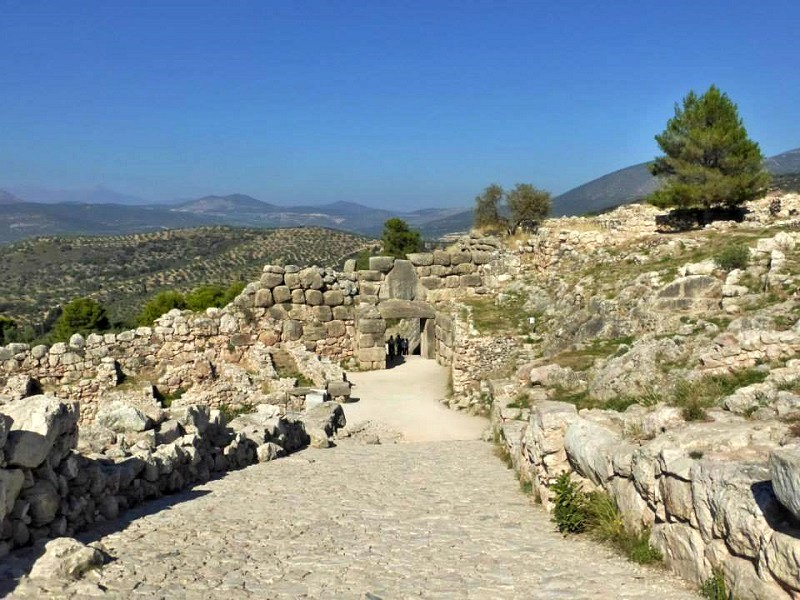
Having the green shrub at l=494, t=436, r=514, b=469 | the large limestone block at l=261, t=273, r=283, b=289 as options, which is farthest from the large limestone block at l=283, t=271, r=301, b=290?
the green shrub at l=494, t=436, r=514, b=469

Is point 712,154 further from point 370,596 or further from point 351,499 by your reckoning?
point 370,596

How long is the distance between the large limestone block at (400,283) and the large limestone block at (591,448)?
1399cm

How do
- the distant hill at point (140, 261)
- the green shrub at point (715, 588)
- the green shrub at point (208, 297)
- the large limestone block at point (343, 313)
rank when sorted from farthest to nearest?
the distant hill at point (140, 261) → the green shrub at point (208, 297) → the large limestone block at point (343, 313) → the green shrub at point (715, 588)

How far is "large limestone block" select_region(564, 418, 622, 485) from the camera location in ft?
20.1

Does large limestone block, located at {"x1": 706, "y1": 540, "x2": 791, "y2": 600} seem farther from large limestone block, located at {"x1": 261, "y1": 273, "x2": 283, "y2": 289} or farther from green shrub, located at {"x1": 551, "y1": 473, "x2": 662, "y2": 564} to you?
large limestone block, located at {"x1": 261, "y1": 273, "x2": 283, "y2": 289}

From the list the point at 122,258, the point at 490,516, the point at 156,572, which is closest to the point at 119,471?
the point at 156,572

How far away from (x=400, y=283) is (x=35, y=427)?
16.1 metres

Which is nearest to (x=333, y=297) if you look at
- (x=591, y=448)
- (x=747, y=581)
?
(x=591, y=448)

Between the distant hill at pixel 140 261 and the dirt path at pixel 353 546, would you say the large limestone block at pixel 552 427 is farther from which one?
the distant hill at pixel 140 261

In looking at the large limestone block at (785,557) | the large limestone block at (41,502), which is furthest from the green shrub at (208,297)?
the large limestone block at (785,557)

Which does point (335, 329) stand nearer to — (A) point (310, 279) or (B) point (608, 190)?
(A) point (310, 279)

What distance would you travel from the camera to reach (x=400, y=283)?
21141 mm

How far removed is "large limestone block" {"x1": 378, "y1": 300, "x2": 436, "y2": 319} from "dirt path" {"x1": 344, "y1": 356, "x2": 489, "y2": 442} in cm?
151

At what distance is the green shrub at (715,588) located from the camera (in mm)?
4247
